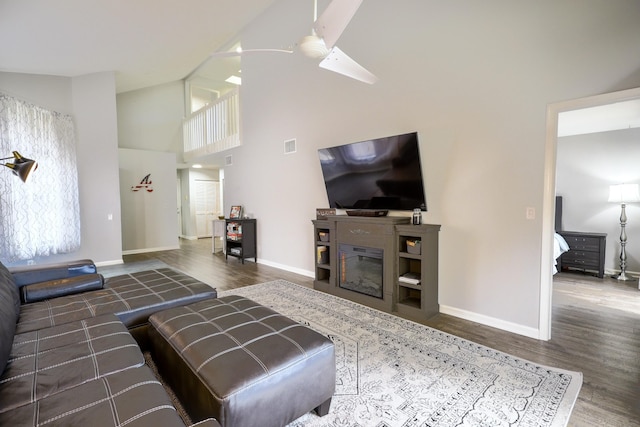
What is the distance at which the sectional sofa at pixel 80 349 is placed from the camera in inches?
45.5

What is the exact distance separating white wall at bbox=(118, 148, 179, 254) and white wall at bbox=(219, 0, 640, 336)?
18.0 feet

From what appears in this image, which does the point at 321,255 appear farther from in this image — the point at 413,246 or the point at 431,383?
the point at 431,383

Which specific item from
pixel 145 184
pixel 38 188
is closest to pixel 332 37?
pixel 38 188

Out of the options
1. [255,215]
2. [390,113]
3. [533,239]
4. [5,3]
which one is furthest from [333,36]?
[255,215]

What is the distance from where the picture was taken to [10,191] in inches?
185

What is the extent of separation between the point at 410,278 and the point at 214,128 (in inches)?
244

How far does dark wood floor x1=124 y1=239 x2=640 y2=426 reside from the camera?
191 cm

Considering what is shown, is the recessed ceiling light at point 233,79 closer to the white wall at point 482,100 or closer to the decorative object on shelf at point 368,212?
the white wall at point 482,100

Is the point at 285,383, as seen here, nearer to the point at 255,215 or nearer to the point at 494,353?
the point at 494,353

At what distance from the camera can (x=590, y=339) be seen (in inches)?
109

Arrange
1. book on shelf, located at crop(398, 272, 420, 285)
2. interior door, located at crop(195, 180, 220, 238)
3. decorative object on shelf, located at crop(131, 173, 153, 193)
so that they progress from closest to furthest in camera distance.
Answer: book on shelf, located at crop(398, 272, 420, 285), decorative object on shelf, located at crop(131, 173, 153, 193), interior door, located at crop(195, 180, 220, 238)

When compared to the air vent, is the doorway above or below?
below

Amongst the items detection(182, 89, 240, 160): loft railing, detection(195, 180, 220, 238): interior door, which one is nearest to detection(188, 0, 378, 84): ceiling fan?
Result: detection(182, 89, 240, 160): loft railing

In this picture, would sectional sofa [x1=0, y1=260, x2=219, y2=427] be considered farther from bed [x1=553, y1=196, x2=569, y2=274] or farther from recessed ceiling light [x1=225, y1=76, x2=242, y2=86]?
recessed ceiling light [x1=225, y1=76, x2=242, y2=86]
